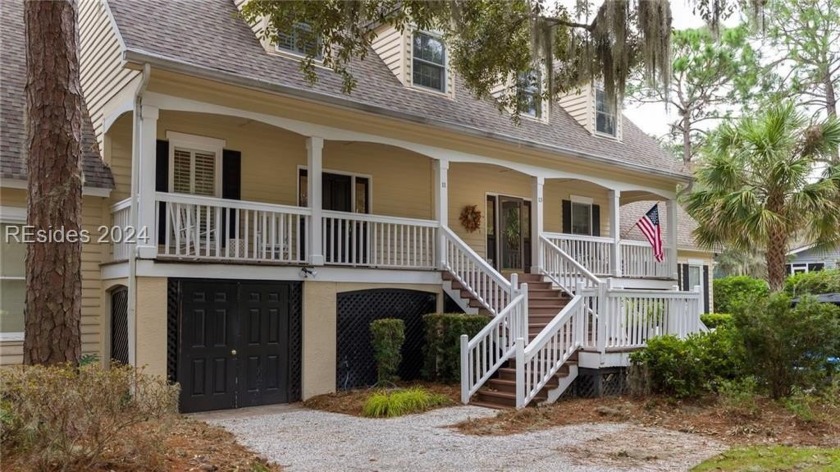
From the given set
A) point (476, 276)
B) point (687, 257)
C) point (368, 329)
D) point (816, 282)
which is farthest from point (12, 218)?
point (816, 282)

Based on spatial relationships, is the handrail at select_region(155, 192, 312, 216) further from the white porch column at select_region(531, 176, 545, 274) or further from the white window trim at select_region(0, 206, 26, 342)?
the white porch column at select_region(531, 176, 545, 274)

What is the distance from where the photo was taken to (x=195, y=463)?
638 centimetres

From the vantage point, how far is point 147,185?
9977 millimetres

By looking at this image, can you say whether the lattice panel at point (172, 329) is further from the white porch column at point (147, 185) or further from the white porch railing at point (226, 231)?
the white porch column at point (147, 185)

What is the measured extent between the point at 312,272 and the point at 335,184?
294cm

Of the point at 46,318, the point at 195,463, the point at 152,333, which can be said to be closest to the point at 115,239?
the point at 152,333

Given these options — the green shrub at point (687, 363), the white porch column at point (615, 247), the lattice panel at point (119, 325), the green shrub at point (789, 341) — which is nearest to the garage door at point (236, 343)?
the lattice panel at point (119, 325)

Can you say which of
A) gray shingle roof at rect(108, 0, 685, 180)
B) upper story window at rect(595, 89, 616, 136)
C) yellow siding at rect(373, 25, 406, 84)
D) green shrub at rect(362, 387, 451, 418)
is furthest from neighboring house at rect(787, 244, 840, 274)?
green shrub at rect(362, 387, 451, 418)

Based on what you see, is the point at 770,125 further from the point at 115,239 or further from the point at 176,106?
the point at 115,239

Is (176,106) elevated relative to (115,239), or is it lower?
elevated

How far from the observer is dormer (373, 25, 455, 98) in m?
14.9

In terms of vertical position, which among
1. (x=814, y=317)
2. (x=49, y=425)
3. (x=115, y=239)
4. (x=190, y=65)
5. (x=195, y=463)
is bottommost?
(x=195, y=463)

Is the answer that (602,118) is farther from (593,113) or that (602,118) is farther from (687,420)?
(687,420)
